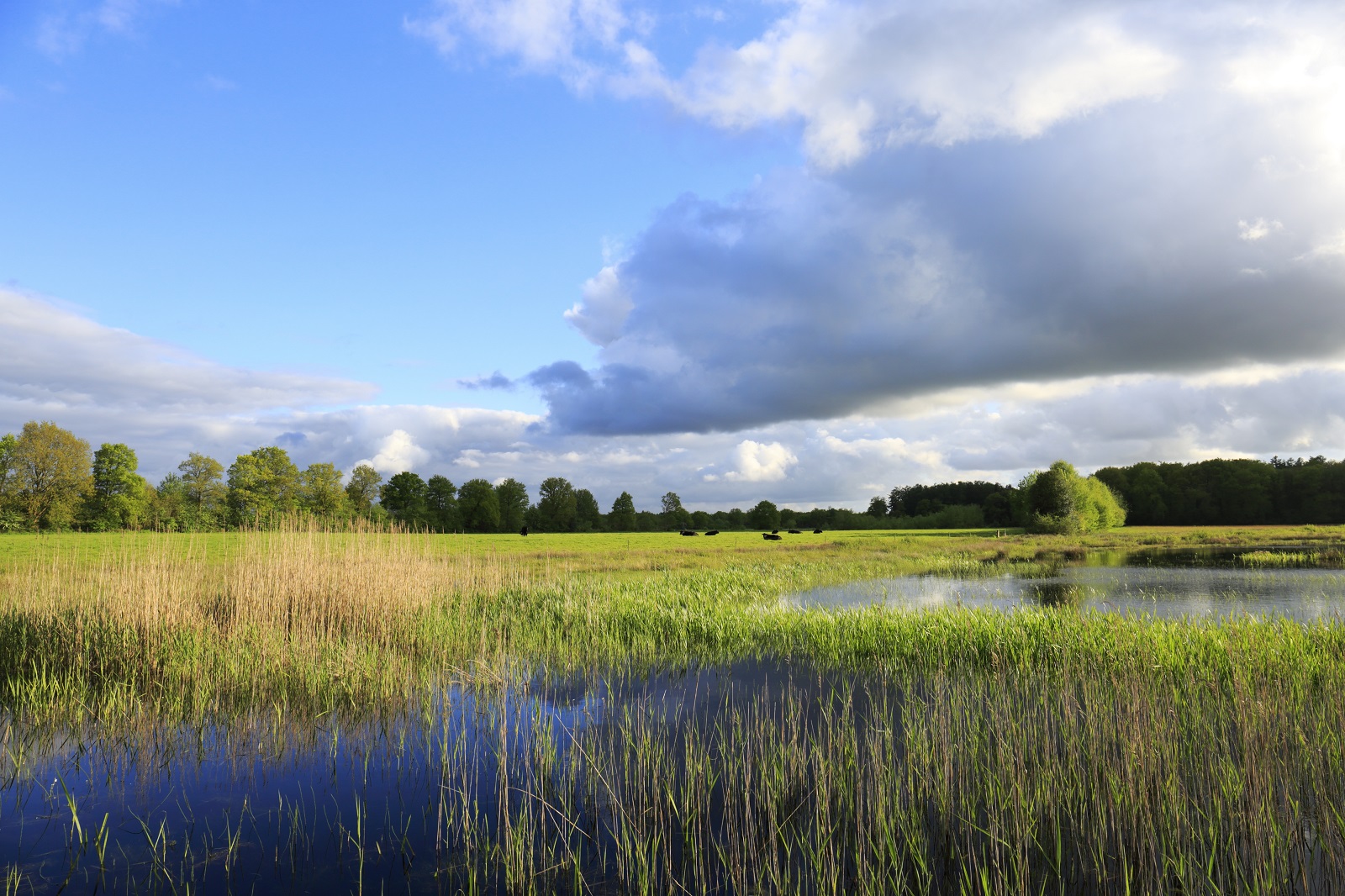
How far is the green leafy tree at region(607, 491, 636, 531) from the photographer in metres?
98.0

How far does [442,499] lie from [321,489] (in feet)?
48.1

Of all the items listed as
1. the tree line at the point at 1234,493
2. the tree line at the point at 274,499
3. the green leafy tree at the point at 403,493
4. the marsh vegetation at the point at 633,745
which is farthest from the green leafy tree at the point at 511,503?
the tree line at the point at 1234,493

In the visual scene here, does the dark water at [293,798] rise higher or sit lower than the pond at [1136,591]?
higher

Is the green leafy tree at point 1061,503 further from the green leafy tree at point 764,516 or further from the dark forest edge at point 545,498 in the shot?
the green leafy tree at point 764,516

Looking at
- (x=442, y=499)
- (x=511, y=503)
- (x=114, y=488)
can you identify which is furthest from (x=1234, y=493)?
(x=114, y=488)

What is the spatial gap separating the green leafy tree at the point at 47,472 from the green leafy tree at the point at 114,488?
167 centimetres

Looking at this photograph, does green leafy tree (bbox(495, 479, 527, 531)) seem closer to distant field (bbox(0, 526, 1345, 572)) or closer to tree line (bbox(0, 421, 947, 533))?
tree line (bbox(0, 421, 947, 533))

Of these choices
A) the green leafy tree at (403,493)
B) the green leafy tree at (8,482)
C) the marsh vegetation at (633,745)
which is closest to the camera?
the marsh vegetation at (633,745)

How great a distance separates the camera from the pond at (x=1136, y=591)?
18172mm

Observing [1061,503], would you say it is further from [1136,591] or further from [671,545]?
[1136,591]

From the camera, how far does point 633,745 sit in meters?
6.73

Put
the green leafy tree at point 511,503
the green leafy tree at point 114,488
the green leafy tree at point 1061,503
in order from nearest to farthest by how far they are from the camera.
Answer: the green leafy tree at point 114,488 < the green leafy tree at point 1061,503 < the green leafy tree at point 511,503

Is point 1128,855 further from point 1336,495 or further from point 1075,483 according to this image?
point 1336,495

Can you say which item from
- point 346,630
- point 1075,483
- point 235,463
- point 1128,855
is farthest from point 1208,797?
point 235,463
